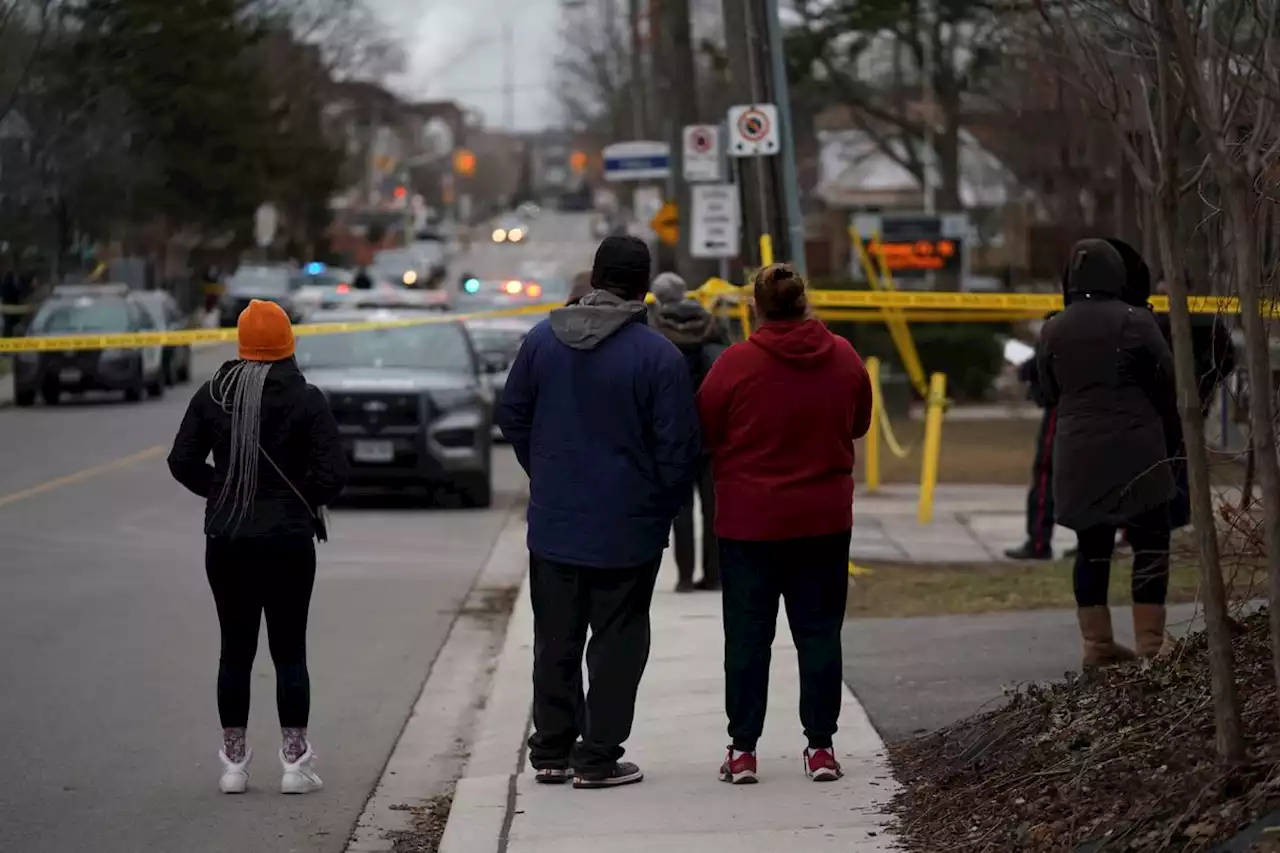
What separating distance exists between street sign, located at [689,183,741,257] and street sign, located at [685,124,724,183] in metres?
0.75

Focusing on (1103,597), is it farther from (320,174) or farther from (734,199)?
(320,174)

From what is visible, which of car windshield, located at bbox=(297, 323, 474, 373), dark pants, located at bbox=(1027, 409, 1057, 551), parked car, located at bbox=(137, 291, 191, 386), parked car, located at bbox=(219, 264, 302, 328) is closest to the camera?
dark pants, located at bbox=(1027, 409, 1057, 551)

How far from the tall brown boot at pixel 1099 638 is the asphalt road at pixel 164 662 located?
9.76ft

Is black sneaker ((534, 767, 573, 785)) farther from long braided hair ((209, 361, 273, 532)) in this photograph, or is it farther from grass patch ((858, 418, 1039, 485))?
grass patch ((858, 418, 1039, 485))

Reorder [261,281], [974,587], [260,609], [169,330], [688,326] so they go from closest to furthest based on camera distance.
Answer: [260,609] < [688,326] < [974,587] < [169,330] < [261,281]

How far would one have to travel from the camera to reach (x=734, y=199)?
60.4 ft

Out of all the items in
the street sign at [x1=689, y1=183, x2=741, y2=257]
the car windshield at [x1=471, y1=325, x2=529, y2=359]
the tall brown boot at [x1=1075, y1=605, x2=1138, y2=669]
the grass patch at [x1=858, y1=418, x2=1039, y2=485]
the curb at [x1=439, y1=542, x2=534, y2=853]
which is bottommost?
the grass patch at [x1=858, y1=418, x2=1039, y2=485]

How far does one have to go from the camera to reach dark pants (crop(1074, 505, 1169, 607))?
8.58 m

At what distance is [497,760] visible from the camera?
816 cm

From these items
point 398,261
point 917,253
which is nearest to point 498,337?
point 917,253

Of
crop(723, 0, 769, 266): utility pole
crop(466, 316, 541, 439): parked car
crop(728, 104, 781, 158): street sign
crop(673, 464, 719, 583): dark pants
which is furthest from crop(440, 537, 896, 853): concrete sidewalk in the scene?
crop(466, 316, 541, 439): parked car

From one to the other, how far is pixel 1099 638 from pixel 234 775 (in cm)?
361

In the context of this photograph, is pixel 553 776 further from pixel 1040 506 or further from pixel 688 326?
pixel 1040 506

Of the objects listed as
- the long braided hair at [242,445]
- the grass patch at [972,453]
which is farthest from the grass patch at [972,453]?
the long braided hair at [242,445]
